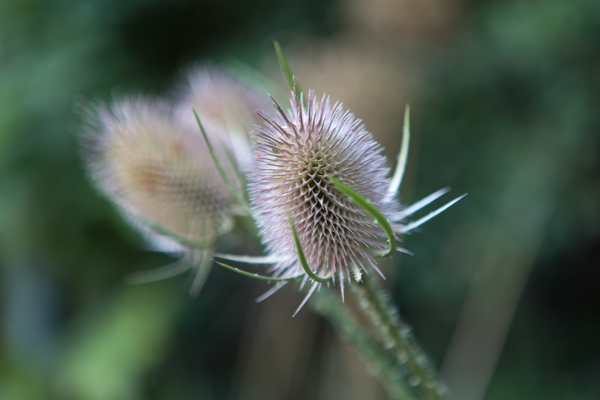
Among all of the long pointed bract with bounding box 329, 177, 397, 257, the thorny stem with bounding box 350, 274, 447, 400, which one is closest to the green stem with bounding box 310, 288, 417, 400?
the thorny stem with bounding box 350, 274, 447, 400

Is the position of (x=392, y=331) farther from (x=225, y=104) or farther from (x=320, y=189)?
(x=225, y=104)

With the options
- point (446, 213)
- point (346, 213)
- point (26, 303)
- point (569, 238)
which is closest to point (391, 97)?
point (446, 213)

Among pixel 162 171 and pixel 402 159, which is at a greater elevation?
pixel 162 171

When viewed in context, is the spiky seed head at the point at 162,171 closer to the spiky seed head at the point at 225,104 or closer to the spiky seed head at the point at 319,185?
the spiky seed head at the point at 225,104

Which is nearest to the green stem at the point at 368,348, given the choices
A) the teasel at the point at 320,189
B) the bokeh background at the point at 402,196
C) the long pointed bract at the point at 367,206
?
the teasel at the point at 320,189

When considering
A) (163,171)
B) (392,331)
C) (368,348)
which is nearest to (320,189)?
(392,331)

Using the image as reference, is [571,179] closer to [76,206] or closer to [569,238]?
[569,238]
